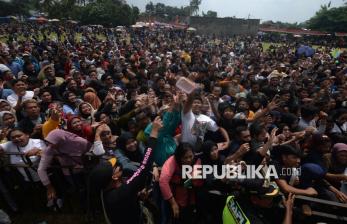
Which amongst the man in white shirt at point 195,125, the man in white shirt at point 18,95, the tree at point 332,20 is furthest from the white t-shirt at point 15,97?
the tree at point 332,20

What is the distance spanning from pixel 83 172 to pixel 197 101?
6.91 feet

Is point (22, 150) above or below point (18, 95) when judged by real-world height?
below

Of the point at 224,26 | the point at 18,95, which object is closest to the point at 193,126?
the point at 18,95

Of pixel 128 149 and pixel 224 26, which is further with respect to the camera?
pixel 224 26

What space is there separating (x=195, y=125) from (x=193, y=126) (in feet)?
0.22

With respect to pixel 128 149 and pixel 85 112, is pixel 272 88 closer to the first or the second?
pixel 85 112

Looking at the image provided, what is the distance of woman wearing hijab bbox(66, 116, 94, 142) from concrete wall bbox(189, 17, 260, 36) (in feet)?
173

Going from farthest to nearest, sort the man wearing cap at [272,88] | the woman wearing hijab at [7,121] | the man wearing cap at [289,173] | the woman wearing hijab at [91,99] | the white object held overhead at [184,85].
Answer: the man wearing cap at [272,88] < the woman wearing hijab at [91,99] < the woman wearing hijab at [7,121] < the man wearing cap at [289,173] < the white object held overhead at [184,85]

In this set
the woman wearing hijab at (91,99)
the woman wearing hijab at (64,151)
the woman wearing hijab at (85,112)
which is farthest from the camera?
the woman wearing hijab at (91,99)

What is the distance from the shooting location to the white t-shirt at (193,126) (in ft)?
14.7

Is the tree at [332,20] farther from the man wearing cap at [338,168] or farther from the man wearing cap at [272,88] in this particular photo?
the man wearing cap at [338,168]

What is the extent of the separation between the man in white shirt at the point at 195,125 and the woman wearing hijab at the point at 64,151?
3.99 ft

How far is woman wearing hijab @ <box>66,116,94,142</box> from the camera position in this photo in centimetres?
447

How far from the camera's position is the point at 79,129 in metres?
4.50
